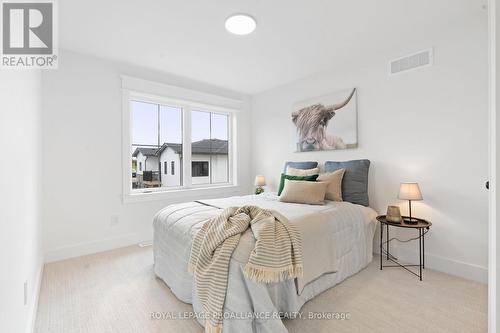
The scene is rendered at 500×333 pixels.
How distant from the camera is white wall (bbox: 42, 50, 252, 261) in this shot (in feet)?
8.79

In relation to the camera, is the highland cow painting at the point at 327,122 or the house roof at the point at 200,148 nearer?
the highland cow painting at the point at 327,122

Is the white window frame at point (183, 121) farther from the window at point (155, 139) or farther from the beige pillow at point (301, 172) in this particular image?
the beige pillow at point (301, 172)

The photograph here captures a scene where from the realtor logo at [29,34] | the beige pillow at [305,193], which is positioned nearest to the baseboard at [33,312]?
the realtor logo at [29,34]

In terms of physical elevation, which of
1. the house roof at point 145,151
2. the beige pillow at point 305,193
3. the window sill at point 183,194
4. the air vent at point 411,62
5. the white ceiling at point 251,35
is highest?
the white ceiling at point 251,35

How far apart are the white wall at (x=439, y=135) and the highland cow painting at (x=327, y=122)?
0.12m

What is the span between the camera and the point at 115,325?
1.61 m

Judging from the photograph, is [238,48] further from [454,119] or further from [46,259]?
[46,259]

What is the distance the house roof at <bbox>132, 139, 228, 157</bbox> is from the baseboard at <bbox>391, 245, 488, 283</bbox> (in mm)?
3127

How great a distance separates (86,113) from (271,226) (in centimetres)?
274

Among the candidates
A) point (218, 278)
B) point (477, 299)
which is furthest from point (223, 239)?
point (477, 299)

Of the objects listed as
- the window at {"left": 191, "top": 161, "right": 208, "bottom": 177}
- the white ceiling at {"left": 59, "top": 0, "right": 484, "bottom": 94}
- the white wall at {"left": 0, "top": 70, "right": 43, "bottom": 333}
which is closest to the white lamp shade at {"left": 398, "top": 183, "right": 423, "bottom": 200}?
the white ceiling at {"left": 59, "top": 0, "right": 484, "bottom": 94}

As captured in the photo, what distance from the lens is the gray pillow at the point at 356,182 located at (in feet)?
9.11

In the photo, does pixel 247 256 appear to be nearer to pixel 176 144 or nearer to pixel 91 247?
pixel 91 247

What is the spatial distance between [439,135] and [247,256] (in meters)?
2.36
